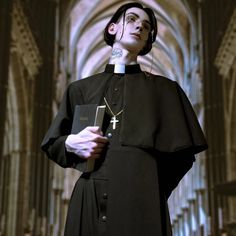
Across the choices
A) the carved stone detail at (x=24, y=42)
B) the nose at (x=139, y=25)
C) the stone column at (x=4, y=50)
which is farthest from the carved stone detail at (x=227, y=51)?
the nose at (x=139, y=25)

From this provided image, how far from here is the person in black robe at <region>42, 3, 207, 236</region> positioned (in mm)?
2527

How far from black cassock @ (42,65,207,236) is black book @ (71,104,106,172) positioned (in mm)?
35

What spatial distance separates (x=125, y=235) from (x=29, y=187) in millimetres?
16570

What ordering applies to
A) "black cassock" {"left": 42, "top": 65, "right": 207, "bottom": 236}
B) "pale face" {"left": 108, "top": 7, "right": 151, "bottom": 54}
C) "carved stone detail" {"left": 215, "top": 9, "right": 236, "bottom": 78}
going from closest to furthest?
"black cassock" {"left": 42, "top": 65, "right": 207, "bottom": 236}
"pale face" {"left": 108, "top": 7, "right": 151, "bottom": 54}
"carved stone detail" {"left": 215, "top": 9, "right": 236, "bottom": 78}

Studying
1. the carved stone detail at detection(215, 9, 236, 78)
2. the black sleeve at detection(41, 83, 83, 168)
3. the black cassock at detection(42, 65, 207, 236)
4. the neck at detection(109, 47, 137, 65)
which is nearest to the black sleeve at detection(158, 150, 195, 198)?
the black cassock at detection(42, 65, 207, 236)

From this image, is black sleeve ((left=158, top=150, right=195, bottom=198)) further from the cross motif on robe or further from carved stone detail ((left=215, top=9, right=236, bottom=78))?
carved stone detail ((left=215, top=9, right=236, bottom=78))

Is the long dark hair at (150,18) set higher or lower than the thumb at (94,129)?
higher

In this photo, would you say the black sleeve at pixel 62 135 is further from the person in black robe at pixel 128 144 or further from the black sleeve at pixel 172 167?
the black sleeve at pixel 172 167

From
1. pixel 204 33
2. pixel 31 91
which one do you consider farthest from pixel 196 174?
pixel 31 91

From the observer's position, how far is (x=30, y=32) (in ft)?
57.4

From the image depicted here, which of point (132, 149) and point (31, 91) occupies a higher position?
point (31, 91)

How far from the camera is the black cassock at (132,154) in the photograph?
2.52 metres

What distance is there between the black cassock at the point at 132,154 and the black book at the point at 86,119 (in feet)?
0.11

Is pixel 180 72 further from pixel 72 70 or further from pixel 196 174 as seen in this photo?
pixel 196 174
